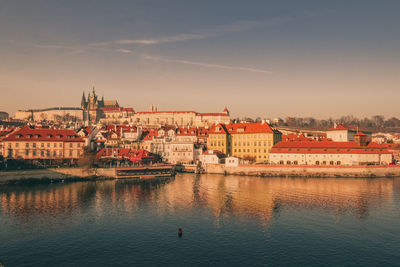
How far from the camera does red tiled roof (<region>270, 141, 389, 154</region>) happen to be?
9731cm

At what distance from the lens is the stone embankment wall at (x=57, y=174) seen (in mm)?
74375

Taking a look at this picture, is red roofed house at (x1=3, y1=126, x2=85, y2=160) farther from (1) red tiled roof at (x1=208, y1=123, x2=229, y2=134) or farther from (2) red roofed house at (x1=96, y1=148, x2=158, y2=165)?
(1) red tiled roof at (x1=208, y1=123, x2=229, y2=134)

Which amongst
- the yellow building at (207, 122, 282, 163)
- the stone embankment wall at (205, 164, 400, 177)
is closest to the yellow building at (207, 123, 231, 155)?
the yellow building at (207, 122, 282, 163)

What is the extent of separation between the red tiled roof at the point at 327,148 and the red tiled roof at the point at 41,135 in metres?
59.7

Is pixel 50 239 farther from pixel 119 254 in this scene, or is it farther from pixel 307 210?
pixel 307 210

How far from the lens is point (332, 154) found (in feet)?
317

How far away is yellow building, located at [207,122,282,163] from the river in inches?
1481

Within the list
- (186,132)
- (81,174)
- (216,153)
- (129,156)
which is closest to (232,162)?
(216,153)

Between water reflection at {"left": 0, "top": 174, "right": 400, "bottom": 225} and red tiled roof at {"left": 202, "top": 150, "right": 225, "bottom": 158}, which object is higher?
red tiled roof at {"left": 202, "top": 150, "right": 225, "bottom": 158}

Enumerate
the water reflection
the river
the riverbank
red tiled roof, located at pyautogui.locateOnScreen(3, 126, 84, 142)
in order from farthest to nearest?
1. red tiled roof, located at pyautogui.locateOnScreen(3, 126, 84, 142)
2. the riverbank
3. the water reflection
4. the river

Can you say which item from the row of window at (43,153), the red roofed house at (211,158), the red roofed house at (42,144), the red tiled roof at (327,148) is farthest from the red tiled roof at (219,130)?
the row of window at (43,153)

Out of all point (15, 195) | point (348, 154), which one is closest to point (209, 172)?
point (348, 154)

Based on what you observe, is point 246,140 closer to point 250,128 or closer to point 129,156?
point 250,128

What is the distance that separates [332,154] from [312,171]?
9.80 meters
